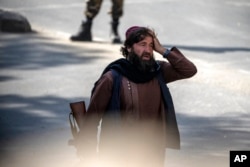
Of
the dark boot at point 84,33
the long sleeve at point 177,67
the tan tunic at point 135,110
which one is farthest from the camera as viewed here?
the dark boot at point 84,33

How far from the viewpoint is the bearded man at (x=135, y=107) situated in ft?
13.8

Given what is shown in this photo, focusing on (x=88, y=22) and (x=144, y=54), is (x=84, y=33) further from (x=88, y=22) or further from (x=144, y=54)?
(x=144, y=54)

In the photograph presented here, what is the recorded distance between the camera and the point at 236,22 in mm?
9305

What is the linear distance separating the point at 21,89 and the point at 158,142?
335cm

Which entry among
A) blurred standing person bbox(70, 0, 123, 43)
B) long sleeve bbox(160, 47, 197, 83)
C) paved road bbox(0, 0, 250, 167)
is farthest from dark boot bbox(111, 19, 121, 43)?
long sleeve bbox(160, 47, 197, 83)

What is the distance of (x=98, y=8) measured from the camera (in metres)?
9.28

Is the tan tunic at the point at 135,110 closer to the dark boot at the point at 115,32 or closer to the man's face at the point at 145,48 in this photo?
the man's face at the point at 145,48

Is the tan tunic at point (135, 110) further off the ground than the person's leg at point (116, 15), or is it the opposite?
the tan tunic at point (135, 110)

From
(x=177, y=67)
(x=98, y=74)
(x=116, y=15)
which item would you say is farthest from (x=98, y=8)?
(x=177, y=67)

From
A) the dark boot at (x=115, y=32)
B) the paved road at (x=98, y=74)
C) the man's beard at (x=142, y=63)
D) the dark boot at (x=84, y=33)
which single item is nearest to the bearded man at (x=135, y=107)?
the man's beard at (x=142, y=63)

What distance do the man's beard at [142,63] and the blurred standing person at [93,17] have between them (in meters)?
4.85

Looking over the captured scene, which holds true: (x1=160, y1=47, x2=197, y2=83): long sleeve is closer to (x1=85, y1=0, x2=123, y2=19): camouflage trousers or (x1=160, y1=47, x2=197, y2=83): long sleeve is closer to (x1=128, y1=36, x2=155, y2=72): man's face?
(x1=128, y1=36, x2=155, y2=72): man's face

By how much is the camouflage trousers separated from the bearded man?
497 cm

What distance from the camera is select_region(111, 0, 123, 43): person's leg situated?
9258mm
